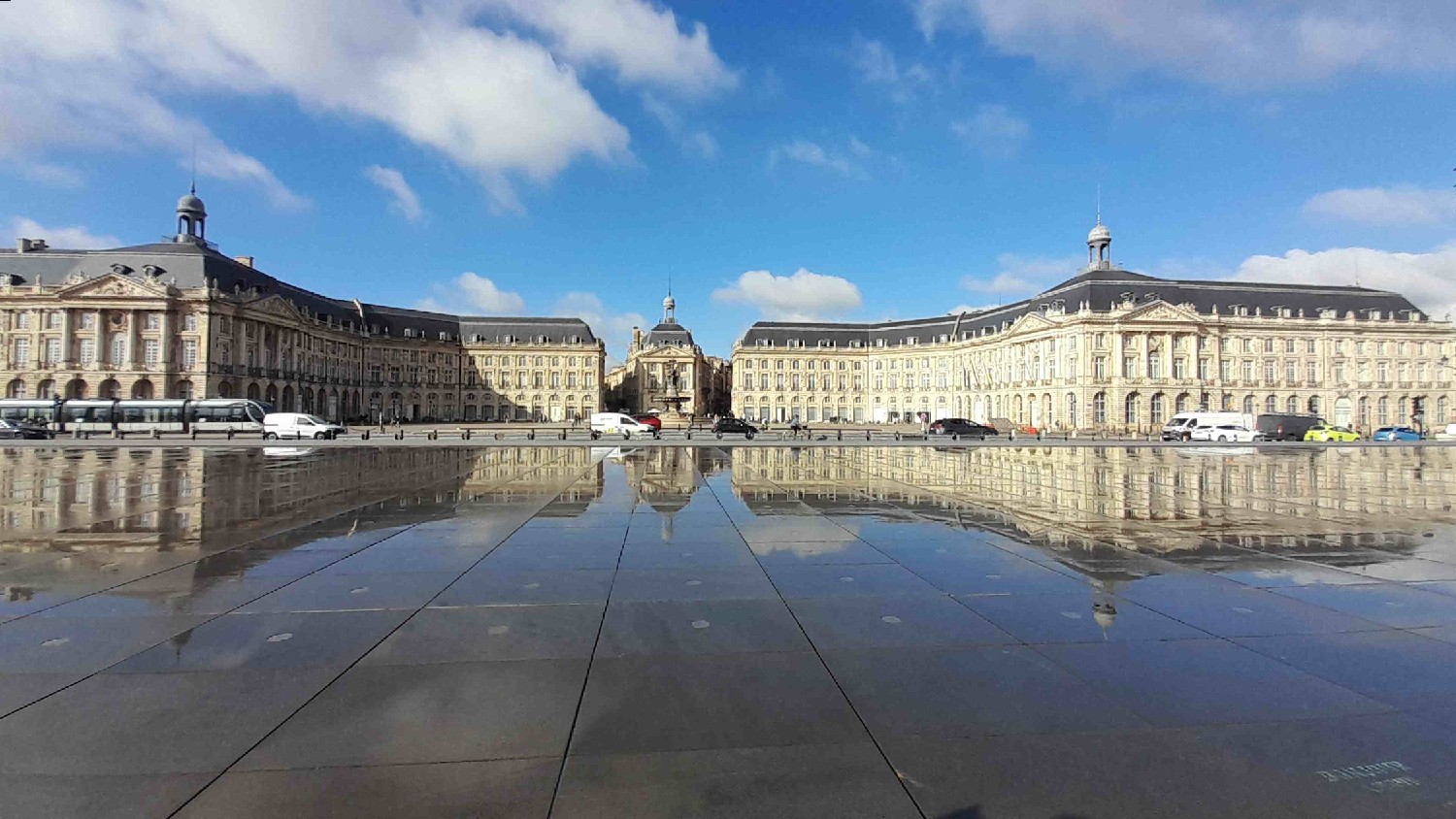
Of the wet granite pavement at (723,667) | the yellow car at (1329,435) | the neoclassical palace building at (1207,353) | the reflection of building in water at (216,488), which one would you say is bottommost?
the wet granite pavement at (723,667)

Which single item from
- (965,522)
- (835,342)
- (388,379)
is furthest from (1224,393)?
(388,379)

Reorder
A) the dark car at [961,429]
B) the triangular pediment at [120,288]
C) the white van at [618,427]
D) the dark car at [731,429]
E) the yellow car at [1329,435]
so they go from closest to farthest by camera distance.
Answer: the yellow car at [1329,435]
the white van at [618,427]
the dark car at [731,429]
the dark car at [961,429]
the triangular pediment at [120,288]

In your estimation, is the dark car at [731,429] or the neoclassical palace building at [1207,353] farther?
the neoclassical palace building at [1207,353]

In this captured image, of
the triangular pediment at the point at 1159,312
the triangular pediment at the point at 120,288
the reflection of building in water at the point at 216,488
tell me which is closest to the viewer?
the reflection of building in water at the point at 216,488

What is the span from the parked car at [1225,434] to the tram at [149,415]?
234 feet

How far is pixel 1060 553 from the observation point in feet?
29.7

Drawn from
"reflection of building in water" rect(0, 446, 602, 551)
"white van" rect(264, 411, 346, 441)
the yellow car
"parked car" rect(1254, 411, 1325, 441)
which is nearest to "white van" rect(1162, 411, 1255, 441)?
"parked car" rect(1254, 411, 1325, 441)

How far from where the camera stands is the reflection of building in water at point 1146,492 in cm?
1102

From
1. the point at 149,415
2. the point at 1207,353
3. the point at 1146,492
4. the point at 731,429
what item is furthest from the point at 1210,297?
the point at 149,415

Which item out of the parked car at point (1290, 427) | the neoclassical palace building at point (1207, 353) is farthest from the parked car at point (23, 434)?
the parked car at point (1290, 427)

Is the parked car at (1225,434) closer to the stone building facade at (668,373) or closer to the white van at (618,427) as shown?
the white van at (618,427)

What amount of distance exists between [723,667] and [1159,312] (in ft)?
299

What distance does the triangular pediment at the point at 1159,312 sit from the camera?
77750mm

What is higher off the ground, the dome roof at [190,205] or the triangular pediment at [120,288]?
the dome roof at [190,205]
